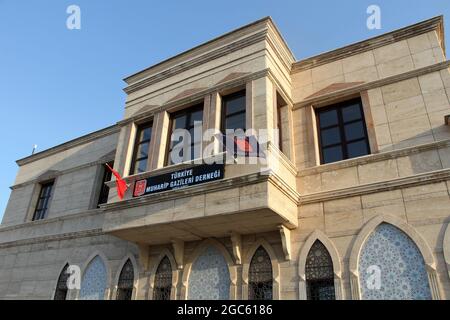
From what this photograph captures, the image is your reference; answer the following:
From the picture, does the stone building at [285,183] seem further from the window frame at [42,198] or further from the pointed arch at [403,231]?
the window frame at [42,198]

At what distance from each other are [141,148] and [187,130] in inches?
66.4

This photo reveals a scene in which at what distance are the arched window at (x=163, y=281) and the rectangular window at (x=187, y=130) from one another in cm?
278

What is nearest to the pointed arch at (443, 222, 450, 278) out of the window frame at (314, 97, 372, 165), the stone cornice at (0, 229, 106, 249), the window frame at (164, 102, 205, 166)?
the window frame at (314, 97, 372, 165)

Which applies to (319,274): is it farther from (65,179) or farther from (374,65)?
(65,179)

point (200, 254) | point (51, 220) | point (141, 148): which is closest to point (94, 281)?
point (51, 220)

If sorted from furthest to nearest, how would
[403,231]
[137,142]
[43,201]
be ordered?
[43,201] → [137,142] → [403,231]

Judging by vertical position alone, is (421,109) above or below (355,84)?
below

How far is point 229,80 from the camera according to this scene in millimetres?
9336

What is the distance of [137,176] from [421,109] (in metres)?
7.22

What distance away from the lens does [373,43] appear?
945cm

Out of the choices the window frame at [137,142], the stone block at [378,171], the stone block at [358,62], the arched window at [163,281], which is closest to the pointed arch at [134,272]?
the arched window at [163,281]

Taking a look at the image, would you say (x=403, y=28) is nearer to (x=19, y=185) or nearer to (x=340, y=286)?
(x=340, y=286)
